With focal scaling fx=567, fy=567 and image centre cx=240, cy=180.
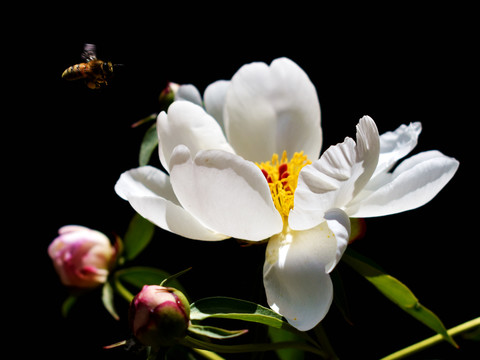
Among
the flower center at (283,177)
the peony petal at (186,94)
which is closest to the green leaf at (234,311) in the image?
the flower center at (283,177)

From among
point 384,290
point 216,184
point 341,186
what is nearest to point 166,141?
point 216,184

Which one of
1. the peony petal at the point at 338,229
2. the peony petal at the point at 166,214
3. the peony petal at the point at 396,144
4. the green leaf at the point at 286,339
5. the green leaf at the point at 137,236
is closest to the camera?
the peony petal at the point at 338,229

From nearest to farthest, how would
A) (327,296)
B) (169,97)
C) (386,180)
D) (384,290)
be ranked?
(327,296)
(384,290)
(386,180)
(169,97)

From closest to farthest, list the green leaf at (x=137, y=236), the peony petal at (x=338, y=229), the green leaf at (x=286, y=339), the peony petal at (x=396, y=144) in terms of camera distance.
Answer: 1. the peony petal at (x=338, y=229)
2. the peony petal at (x=396, y=144)
3. the green leaf at (x=286, y=339)
4. the green leaf at (x=137, y=236)

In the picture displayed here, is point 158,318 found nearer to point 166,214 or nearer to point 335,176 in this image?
point 166,214

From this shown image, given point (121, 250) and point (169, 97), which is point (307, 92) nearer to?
point (169, 97)

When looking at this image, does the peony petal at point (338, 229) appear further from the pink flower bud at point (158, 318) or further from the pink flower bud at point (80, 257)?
the pink flower bud at point (80, 257)

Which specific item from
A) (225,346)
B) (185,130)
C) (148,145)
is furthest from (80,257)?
(225,346)
